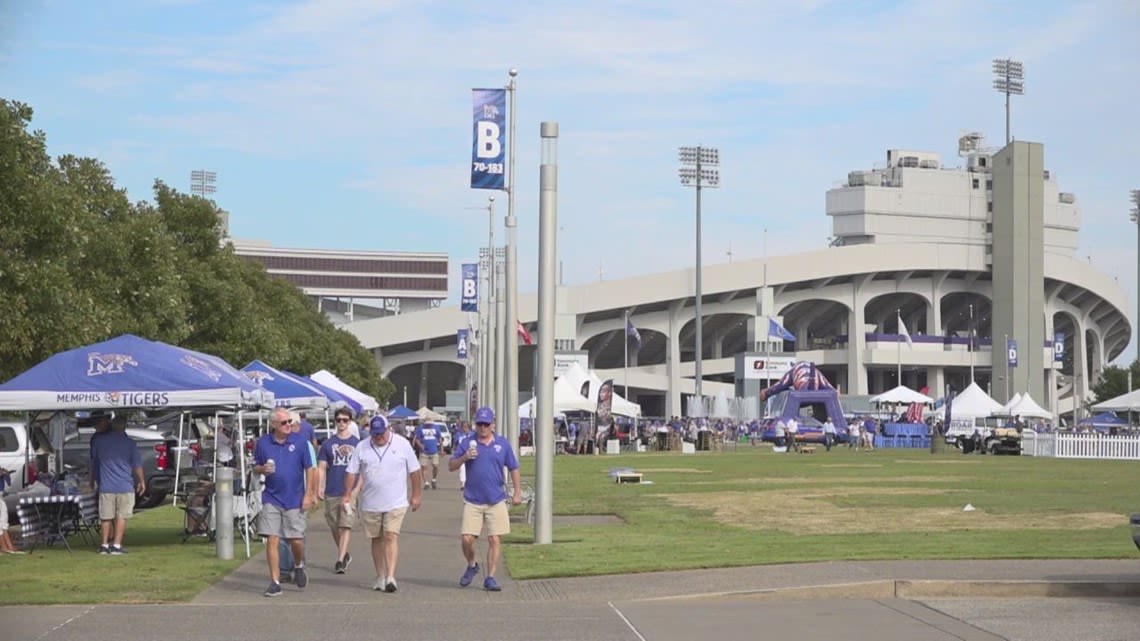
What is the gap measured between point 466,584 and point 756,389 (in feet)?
343

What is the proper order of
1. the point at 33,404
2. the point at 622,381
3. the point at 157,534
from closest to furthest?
the point at 33,404, the point at 157,534, the point at 622,381

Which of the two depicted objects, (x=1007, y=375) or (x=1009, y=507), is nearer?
(x=1009, y=507)

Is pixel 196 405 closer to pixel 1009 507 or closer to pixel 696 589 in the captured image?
pixel 696 589

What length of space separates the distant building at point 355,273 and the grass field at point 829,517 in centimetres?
13987

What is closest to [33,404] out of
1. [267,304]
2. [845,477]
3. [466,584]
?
[466,584]

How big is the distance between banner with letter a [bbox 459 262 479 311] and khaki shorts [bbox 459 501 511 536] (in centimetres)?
4636

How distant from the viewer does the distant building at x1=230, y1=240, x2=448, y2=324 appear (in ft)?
602

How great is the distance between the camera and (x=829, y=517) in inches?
1035

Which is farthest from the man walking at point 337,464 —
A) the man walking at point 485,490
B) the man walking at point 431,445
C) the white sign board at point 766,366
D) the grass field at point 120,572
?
the white sign board at point 766,366

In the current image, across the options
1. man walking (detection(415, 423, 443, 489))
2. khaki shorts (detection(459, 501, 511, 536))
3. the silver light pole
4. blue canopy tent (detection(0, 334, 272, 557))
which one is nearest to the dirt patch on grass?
the silver light pole

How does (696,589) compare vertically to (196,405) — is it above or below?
below

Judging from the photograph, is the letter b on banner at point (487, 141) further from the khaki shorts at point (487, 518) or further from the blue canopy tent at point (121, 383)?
the khaki shorts at point (487, 518)

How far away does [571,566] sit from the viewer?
1847cm

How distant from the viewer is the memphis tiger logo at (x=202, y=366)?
20.7 m
